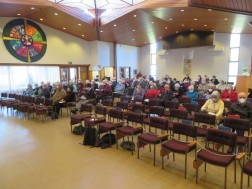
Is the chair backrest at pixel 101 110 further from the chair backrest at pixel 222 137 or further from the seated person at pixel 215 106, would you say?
the chair backrest at pixel 222 137

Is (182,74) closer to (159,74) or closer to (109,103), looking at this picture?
(159,74)

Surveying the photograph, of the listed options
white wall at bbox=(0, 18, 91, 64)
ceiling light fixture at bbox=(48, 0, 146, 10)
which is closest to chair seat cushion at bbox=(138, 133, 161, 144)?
ceiling light fixture at bbox=(48, 0, 146, 10)

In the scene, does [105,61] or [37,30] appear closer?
[37,30]

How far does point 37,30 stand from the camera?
37.8 feet

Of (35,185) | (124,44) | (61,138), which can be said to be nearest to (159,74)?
(124,44)

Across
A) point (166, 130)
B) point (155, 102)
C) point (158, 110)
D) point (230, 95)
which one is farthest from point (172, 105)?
point (230, 95)

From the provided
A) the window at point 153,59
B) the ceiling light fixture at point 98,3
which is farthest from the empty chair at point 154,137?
the window at point 153,59

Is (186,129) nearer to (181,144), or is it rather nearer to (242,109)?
(181,144)

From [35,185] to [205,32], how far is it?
13588 mm

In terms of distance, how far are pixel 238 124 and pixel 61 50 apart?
11786 mm

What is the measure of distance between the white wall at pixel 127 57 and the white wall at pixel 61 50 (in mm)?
2784

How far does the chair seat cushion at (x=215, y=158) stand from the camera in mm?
2712

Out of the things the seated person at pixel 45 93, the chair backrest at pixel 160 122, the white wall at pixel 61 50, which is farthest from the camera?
the white wall at pixel 61 50

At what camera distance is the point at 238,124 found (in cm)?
374
